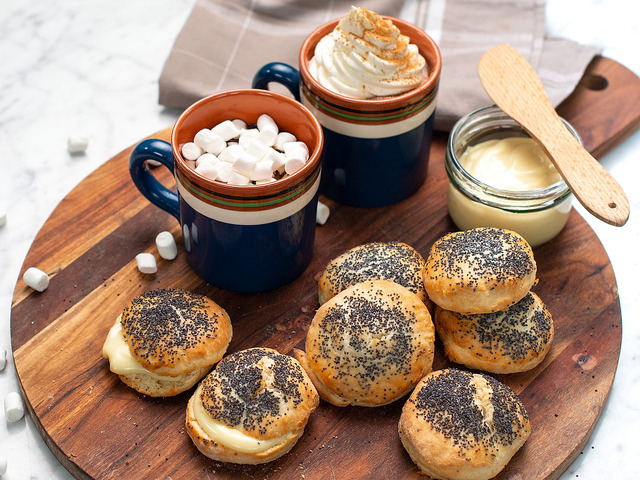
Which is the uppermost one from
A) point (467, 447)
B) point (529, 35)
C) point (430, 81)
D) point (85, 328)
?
point (430, 81)

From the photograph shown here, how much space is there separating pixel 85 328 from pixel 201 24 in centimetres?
192

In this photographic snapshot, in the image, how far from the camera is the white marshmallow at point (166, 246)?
128 inches

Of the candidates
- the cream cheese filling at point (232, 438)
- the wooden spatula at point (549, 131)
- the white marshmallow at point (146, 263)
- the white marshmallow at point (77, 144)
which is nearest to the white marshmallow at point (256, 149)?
the white marshmallow at point (146, 263)

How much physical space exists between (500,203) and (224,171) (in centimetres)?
111

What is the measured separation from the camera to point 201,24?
421cm

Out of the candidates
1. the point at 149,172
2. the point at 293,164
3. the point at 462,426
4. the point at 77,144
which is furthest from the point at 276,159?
the point at 77,144

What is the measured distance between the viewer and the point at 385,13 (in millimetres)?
4387

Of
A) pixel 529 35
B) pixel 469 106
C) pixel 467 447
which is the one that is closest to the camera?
pixel 467 447

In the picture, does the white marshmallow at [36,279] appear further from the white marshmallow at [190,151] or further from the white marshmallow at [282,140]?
the white marshmallow at [282,140]

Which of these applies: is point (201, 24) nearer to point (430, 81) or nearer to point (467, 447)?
point (430, 81)

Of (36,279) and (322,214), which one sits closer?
(36,279)

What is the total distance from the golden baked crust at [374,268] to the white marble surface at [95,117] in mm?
911

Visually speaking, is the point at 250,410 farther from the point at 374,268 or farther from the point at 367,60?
the point at 367,60

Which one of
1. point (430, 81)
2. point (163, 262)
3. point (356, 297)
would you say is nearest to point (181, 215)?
point (163, 262)
